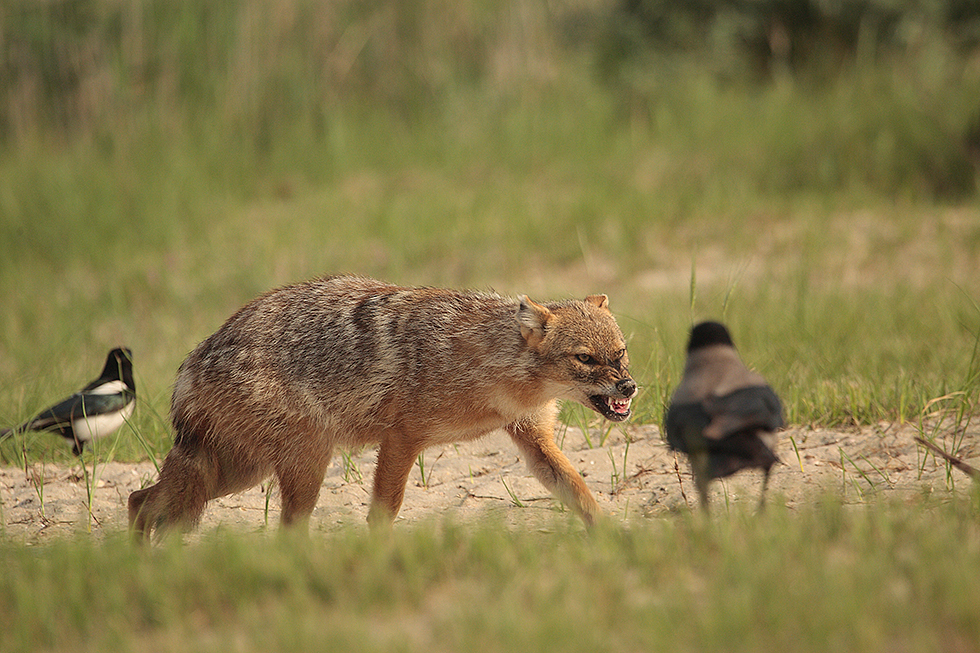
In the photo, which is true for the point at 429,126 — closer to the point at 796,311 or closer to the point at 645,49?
the point at 645,49

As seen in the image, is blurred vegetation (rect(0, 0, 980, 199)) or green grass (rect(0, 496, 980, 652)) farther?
blurred vegetation (rect(0, 0, 980, 199))

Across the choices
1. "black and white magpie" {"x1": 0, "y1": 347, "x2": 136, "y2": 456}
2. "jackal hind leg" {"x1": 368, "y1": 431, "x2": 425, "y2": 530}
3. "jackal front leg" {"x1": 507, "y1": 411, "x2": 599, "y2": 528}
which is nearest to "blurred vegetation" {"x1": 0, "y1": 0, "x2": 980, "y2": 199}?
"black and white magpie" {"x1": 0, "y1": 347, "x2": 136, "y2": 456}

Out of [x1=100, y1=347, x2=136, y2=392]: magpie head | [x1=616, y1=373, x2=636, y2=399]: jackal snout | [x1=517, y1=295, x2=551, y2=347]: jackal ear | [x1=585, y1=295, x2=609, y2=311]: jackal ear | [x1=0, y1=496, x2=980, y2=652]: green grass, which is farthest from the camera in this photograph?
[x1=100, y1=347, x2=136, y2=392]: magpie head

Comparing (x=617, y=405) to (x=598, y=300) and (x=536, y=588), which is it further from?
(x=536, y=588)

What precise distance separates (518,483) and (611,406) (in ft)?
2.81

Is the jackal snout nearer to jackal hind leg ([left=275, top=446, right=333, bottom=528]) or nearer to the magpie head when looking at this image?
jackal hind leg ([left=275, top=446, right=333, bottom=528])

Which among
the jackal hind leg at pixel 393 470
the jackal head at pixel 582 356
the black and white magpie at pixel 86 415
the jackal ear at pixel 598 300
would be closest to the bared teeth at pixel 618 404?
the jackal head at pixel 582 356

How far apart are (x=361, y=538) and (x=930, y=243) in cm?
666

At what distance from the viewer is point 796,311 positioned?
21.5ft

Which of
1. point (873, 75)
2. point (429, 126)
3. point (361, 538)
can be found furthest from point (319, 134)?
point (361, 538)

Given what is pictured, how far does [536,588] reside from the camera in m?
2.89

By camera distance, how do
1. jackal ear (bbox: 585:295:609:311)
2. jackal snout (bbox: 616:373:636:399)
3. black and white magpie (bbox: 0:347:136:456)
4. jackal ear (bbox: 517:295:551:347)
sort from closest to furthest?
jackal snout (bbox: 616:373:636:399) < jackal ear (bbox: 517:295:551:347) < jackal ear (bbox: 585:295:609:311) < black and white magpie (bbox: 0:347:136:456)

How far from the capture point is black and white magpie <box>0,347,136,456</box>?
531 cm

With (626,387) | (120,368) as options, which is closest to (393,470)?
(626,387)
